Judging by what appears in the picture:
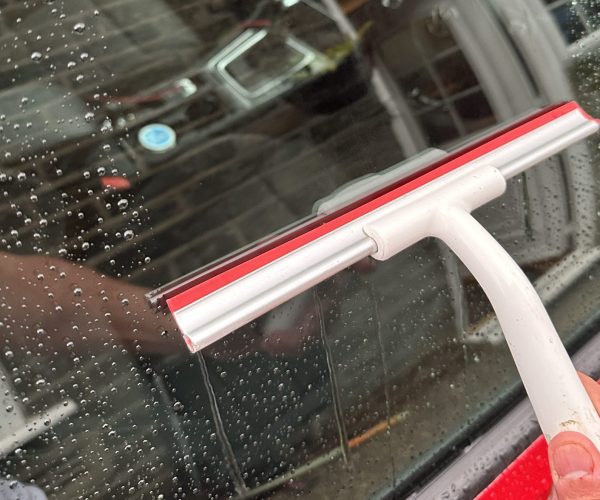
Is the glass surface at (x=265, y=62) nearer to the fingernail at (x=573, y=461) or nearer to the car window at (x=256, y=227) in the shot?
the car window at (x=256, y=227)

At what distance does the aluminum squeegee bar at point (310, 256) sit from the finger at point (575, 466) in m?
0.34

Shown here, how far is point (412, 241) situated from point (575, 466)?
1.17 feet

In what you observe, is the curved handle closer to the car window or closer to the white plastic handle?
the white plastic handle

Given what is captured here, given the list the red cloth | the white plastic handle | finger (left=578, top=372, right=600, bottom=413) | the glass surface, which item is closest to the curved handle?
the white plastic handle

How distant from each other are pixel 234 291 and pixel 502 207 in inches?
26.1

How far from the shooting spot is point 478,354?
1193 mm

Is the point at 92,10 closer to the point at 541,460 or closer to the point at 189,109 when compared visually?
the point at 189,109

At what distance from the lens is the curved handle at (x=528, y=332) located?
2.60 ft

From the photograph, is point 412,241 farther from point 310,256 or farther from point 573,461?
point 573,461

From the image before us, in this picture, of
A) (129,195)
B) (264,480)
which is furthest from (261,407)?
(129,195)

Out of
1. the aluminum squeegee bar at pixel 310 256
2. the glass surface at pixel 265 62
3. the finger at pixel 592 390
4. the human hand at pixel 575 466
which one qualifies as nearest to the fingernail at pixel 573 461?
the human hand at pixel 575 466

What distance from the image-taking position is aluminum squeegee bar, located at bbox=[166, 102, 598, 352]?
759 millimetres

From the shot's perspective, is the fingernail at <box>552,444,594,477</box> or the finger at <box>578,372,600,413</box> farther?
the finger at <box>578,372,600,413</box>

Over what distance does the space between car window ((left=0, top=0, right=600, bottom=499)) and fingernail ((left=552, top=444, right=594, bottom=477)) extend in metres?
0.35
